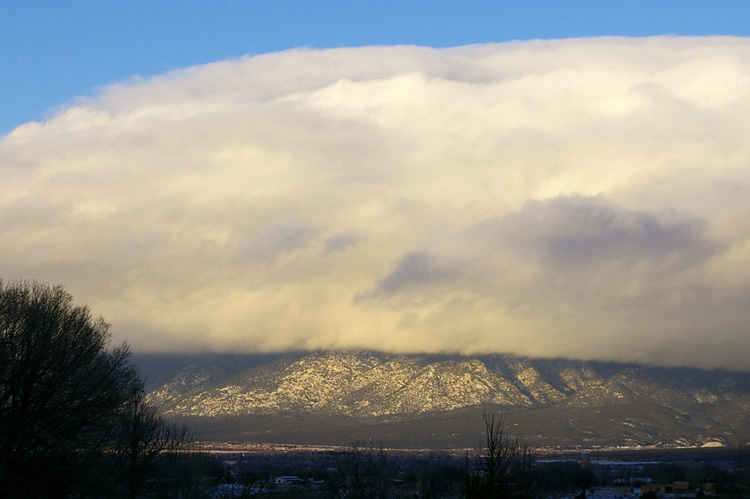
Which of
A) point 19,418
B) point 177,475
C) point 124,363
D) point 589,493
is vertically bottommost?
point 589,493

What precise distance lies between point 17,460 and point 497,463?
27.9 metres

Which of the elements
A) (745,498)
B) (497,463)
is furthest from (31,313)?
(745,498)

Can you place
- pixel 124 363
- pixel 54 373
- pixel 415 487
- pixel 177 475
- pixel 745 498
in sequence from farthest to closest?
pixel 415 487, pixel 745 498, pixel 177 475, pixel 124 363, pixel 54 373

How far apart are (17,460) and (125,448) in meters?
21.8

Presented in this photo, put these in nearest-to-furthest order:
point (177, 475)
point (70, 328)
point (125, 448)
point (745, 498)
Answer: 1. point (70, 328)
2. point (125, 448)
3. point (177, 475)
4. point (745, 498)

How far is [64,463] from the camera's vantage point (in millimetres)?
50594

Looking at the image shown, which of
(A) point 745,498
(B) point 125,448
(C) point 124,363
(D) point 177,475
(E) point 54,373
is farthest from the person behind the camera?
(A) point 745,498

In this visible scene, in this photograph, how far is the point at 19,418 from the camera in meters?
49.1

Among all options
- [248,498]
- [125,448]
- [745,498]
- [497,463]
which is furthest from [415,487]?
[497,463]

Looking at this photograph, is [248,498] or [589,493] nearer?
[248,498]

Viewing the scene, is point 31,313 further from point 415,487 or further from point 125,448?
point 415,487

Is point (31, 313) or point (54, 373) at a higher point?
point (31, 313)

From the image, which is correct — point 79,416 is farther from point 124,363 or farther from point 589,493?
point 589,493

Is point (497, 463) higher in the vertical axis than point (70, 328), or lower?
lower
